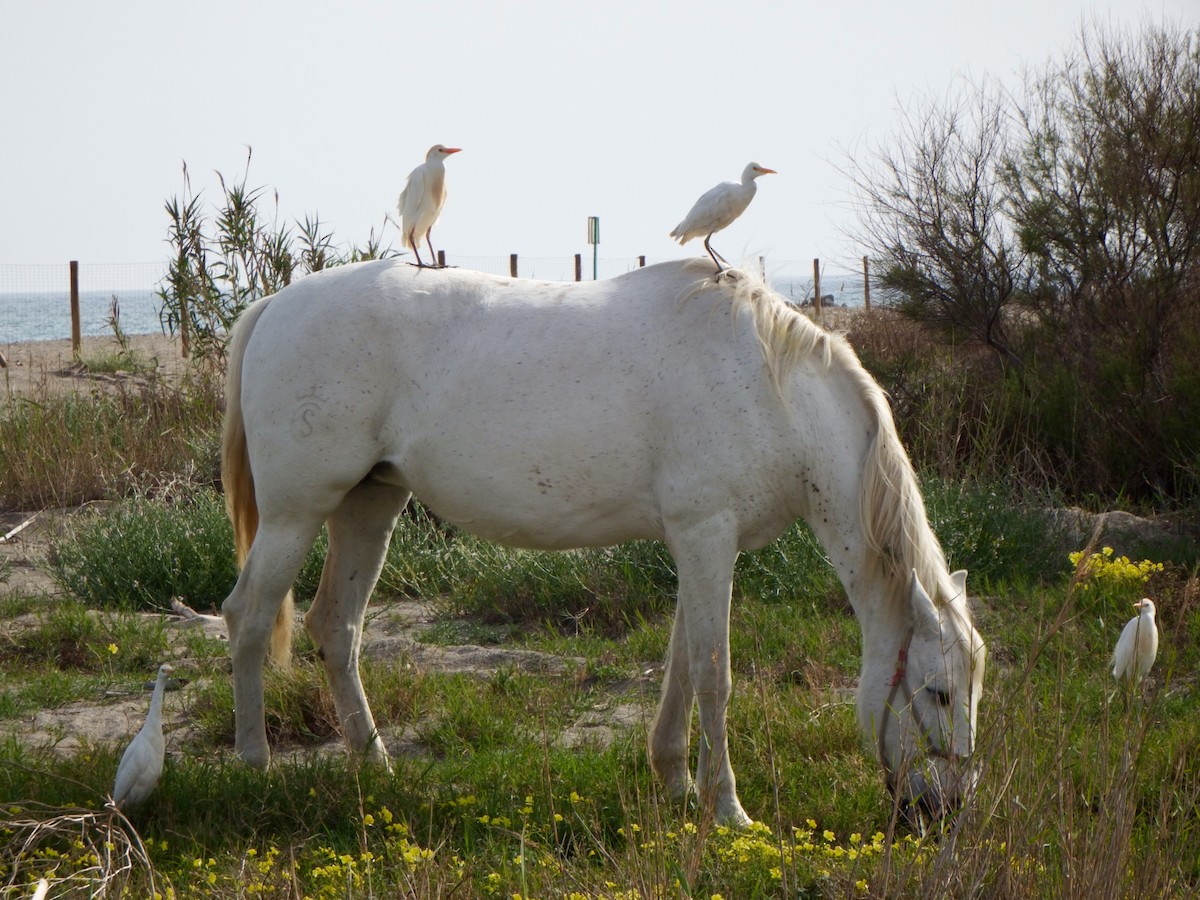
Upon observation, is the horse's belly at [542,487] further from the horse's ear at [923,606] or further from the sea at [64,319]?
the sea at [64,319]

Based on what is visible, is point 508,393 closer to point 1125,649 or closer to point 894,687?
point 894,687

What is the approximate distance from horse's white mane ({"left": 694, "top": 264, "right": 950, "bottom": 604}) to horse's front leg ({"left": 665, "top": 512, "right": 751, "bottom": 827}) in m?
0.45

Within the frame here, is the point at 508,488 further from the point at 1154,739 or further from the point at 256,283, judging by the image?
the point at 256,283

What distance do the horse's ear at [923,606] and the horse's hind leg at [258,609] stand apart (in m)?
2.07

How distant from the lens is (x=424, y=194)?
14.9 feet

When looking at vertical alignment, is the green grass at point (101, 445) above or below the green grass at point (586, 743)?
Result: above

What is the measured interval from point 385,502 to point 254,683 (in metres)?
0.82

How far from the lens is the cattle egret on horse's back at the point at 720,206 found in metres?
4.04

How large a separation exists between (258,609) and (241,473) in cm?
64

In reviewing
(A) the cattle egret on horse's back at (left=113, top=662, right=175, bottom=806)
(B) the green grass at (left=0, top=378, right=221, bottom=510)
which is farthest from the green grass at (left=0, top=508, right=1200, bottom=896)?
(B) the green grass at (left=0, top=378, right=221, bottom=510)

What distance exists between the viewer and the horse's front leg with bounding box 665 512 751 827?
3.55 metres

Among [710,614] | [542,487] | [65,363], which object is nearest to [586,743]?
[710,614]

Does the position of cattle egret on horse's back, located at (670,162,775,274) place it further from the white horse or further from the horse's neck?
the horse's neck

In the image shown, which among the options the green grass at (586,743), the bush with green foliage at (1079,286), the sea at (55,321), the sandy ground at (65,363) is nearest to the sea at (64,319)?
the sea at (55,321)
